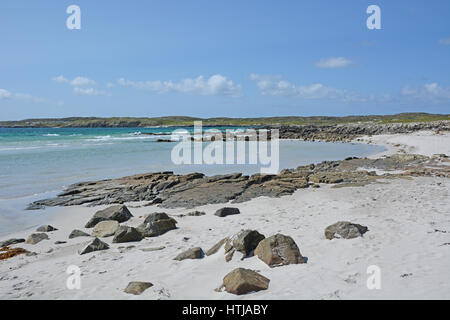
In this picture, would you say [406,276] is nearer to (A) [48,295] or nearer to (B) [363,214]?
(B) [363,214]

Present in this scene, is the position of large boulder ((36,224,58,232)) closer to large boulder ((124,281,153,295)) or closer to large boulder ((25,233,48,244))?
large boulder ((25,233,48,244))

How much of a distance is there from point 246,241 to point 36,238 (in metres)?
5.26

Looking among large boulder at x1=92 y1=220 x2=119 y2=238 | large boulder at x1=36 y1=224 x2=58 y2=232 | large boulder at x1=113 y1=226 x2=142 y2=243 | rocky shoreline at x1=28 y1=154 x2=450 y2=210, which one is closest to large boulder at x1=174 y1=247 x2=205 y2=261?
large boulder at x1=113 y1=226 x2=142 y2=243

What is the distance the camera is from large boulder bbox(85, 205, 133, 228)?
30.6ft

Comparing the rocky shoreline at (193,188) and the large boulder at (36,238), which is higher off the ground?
the rocky shoreline at (193,188)

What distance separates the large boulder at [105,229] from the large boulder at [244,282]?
4.27 metres

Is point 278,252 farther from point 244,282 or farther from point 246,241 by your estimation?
point 244,282

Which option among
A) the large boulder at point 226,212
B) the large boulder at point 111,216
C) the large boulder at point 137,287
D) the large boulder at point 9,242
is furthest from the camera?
the large boulder at point 226,212

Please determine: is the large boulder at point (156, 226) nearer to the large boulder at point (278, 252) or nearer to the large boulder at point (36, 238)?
the large boulder at point (36, 238)

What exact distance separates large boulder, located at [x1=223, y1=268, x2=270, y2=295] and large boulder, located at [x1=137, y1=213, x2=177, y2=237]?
344 cm

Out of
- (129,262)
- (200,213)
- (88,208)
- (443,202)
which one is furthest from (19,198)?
(443,202)

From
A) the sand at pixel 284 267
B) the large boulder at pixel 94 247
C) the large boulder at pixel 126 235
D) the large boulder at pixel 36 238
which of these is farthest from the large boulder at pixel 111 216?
the large boulder at pixel 94 247

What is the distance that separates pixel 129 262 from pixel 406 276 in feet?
15.4

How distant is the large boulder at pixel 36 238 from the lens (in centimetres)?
789
